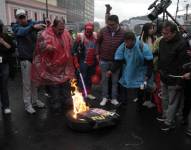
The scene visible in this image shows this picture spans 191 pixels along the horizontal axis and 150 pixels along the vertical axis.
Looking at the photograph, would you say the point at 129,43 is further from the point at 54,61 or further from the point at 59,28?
the point at 54,61

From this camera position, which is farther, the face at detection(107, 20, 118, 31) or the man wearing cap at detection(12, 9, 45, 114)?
the face at detection(107, 20, 118, 31)

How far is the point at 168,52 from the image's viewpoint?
505 centimetres

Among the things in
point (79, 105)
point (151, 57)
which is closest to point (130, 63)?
point (151, 57)

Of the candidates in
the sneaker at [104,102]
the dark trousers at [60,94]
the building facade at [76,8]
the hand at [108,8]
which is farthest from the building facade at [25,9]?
the sneaker at [104,102]

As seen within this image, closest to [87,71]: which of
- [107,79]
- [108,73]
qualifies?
[107,79]

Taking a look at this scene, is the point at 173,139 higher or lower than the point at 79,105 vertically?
lower

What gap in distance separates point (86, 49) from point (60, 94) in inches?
48.9

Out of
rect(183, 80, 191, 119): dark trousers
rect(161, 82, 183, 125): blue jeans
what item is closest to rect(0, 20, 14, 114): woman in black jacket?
rect(161, 82, 183, 125): blue jeans

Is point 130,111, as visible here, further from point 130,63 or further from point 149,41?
point 149,41

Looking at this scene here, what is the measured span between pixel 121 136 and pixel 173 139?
841 millimetres

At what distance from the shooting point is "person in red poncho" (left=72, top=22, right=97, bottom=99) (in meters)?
7.07

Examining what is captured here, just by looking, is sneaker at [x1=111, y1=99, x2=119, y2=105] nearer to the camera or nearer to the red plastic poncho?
the red plastic poncho

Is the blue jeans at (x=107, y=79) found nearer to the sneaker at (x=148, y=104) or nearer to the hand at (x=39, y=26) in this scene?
the sneaker at (x=148, y=104)

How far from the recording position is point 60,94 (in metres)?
6.77
